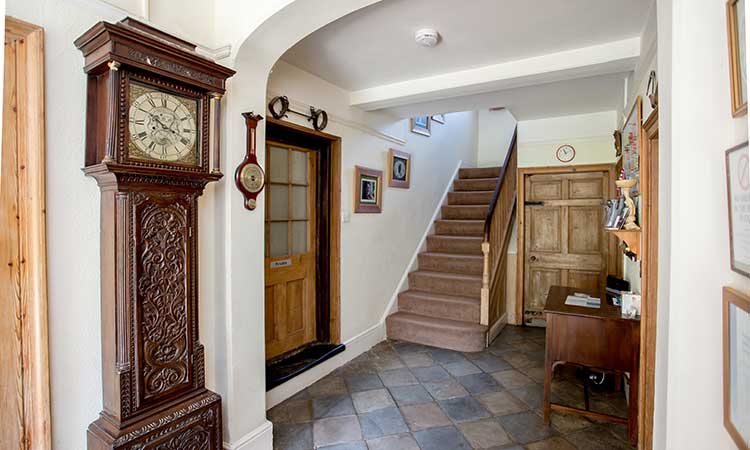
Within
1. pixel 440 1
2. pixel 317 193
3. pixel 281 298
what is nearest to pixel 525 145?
pixel 317 193

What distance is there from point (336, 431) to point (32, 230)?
6.48ft

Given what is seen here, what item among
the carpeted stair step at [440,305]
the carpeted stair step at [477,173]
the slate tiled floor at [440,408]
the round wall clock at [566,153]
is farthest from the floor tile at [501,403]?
the carpeted stair step at [477,173]

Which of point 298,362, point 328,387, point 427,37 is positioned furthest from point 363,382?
point 427,37

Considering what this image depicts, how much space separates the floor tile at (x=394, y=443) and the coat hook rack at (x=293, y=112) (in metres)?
2.26

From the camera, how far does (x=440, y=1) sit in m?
2.01

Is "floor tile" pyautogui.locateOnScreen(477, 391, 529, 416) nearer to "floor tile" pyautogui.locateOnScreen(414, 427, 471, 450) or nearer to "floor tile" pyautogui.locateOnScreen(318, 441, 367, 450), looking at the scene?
"floor tile" pyautogui.locateOnScreen(414, 427, 471, 450)

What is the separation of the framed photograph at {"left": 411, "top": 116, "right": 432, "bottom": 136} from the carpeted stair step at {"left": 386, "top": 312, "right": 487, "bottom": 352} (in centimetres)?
225

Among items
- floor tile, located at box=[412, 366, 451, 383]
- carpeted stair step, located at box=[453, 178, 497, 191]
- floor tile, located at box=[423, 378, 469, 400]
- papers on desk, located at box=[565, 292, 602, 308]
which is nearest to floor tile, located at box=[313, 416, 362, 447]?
floor tile, located at box=[423, 378, 469, 400]

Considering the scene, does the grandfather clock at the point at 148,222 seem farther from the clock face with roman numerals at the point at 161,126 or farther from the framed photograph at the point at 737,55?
the framed photograph at the point at 737,55

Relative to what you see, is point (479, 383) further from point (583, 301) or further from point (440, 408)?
point (583, 301)

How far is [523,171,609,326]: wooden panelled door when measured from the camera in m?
4.28

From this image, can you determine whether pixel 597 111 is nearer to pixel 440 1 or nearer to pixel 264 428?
pixel 440 1

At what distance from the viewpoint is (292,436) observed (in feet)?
7.96

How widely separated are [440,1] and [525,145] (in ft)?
9.64
